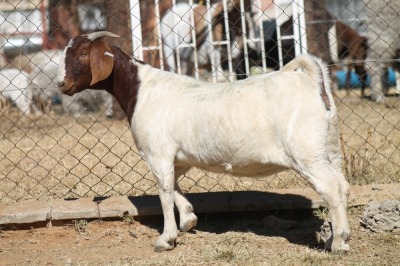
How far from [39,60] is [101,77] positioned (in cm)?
850

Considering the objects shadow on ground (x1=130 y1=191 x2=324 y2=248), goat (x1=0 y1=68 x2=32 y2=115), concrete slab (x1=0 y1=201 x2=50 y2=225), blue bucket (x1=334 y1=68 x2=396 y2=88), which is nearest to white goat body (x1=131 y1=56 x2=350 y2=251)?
shadow on ground (x1=130 y1=191 x2=324 y2=248)

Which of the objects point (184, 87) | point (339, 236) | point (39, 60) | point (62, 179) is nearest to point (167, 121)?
point (184, 87)

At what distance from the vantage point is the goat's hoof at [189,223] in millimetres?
4945

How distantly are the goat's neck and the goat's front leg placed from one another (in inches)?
16.7

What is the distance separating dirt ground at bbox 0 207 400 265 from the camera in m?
4.38

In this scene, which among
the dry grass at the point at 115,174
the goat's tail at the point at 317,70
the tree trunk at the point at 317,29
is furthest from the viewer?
the tree trunk at the point at 317,29

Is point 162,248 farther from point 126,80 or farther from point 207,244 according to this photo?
point 126,80

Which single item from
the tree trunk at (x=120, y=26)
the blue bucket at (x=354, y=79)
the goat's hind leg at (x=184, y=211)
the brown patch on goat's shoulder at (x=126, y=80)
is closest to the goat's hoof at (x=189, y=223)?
the goat's hind leg at (x=184, y=211)

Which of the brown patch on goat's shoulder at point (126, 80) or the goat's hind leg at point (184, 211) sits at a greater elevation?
the brown patch on goat's shoulder at point (126, 80)

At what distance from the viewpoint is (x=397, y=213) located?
478cm

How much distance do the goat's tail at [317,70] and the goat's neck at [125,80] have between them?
1.07 meters

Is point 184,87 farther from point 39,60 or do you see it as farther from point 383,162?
point 39,60

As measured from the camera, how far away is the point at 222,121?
440 centimetres

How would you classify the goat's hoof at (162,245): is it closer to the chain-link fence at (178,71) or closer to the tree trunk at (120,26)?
the chain-link fence at (178,71)
